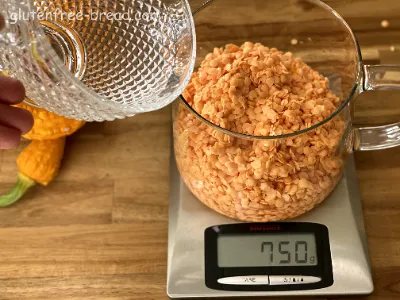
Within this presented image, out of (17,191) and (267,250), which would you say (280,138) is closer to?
(267,250)

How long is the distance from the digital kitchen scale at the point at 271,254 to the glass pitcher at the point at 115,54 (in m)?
0.23

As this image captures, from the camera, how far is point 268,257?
0.78m

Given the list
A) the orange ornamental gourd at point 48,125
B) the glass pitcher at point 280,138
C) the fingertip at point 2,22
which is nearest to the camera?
the fingertip at point 2,22

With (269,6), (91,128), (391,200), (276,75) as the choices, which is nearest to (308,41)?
(269,6)

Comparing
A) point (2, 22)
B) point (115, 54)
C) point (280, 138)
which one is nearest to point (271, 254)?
point (280, 138)

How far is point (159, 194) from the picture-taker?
867mm

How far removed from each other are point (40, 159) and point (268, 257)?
39cm

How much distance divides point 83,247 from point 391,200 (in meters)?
0.49

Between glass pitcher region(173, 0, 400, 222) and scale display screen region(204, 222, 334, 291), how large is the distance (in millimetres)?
25

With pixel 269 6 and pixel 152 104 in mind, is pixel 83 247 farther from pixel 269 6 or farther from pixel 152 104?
pixel 269 6

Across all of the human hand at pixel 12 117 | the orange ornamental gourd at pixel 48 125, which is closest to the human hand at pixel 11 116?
the human hand at pixel 12 117

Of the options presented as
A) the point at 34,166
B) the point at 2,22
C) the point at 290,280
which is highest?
the point at 2,22

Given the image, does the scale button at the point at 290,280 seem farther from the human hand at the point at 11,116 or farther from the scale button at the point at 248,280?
the human hand at the point at 11,116

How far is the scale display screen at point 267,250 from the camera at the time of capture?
0.77m
